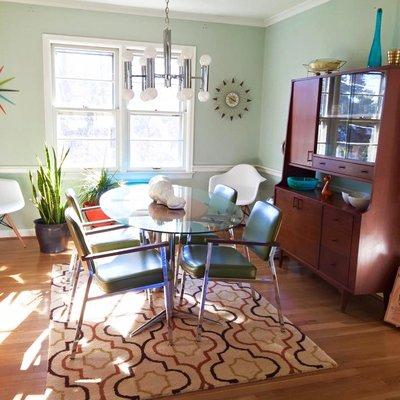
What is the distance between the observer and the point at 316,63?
3.42 metres

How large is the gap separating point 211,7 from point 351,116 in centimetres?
214

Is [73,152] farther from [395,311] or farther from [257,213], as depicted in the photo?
[395,311]

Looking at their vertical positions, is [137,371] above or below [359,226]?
below

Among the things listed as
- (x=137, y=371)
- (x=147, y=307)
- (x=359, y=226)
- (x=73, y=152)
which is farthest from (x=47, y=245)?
(x=359, y=226)

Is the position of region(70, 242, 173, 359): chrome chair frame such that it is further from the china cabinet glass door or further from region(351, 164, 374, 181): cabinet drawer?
the china cabinet glass door

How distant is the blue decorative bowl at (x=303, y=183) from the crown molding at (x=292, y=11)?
167 centimetres

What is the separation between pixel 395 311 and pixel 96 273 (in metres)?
2.00

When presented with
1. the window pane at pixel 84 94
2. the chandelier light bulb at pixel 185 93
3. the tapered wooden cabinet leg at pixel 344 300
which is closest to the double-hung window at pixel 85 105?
the window pane at pixel 84 94

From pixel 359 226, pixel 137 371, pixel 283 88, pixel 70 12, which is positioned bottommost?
pixel 137 371

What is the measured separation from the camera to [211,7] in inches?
173

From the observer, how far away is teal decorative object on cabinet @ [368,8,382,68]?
3.03m

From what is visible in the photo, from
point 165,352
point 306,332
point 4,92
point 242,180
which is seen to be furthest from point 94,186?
point 306,332

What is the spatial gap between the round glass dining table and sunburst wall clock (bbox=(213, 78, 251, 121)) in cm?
194

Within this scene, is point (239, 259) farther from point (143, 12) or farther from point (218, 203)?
point (143, 12)
